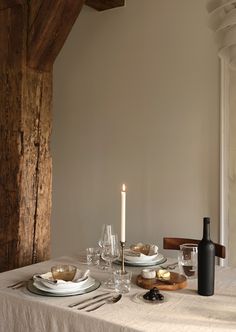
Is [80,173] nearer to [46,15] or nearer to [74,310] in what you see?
[46,15]

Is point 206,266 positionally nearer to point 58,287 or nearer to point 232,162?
point 58,287

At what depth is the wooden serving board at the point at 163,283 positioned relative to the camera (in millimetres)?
1592

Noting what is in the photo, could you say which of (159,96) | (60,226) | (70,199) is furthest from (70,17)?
(60,226)

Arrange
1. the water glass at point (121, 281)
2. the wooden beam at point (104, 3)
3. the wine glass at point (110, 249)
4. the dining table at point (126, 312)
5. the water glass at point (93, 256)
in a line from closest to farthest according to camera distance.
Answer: the dining table at point (126, 312) < the water glass at point (121, 281) < the wine glass at point (110, 249) < the water glass at point (93, 256) < the wooden beam at point (104, 3)

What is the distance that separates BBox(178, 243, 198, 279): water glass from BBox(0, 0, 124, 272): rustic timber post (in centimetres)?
106

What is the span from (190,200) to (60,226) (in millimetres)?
1232

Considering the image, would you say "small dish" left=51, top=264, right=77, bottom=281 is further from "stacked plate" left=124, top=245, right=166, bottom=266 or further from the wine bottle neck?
the wine bottle neck

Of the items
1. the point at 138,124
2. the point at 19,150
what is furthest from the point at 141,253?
the point at 138,124

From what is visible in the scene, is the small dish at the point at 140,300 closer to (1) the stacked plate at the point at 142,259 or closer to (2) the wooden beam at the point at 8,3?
(1) the stacked plate at the point at 142,259

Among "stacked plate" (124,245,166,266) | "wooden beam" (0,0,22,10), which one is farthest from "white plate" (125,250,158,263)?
"wooden beam" (0,0,22,10)

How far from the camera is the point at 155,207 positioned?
3.00 m

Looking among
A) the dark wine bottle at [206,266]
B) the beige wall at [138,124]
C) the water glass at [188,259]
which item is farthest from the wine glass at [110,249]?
the beige wall at [138,124]

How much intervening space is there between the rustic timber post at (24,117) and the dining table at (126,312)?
76 cm

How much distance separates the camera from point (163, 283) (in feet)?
5.33
